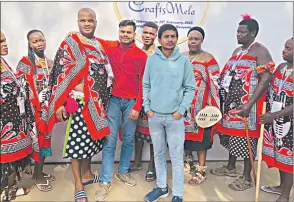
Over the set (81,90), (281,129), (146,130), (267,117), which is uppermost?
(81,90)

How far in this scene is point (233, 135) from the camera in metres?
3.44

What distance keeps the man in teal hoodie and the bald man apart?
17.6 inches

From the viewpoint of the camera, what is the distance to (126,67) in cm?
318

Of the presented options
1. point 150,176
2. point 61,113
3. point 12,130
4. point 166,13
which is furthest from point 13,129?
point 166,13

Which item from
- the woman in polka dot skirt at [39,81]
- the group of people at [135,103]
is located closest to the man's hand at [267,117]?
the group of people at [135,103]

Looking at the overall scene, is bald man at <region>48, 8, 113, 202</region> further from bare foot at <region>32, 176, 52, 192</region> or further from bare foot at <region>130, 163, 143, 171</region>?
bare foot at <region>130, 163, 143, 171</region>

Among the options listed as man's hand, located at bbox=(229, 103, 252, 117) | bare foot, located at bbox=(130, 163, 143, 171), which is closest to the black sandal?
bare foot, located at bbox=(130, 163, 143, 171)

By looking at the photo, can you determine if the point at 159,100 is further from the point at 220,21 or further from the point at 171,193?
the point at 220,21

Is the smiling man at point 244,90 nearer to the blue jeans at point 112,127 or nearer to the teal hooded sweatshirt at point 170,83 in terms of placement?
the teal hooded sweatshirt at point 170,83

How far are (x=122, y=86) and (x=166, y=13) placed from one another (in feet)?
3.71

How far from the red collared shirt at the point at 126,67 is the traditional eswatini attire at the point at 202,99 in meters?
0.58

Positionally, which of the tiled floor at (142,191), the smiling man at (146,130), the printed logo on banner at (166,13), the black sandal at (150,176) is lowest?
the tiled floor at (142,191)

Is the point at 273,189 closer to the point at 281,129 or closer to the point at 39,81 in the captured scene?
the point at 281,129

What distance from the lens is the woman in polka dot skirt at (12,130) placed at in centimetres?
276
